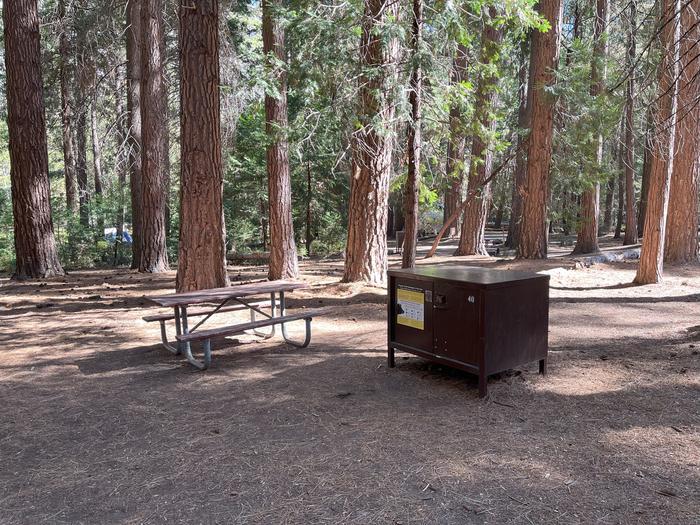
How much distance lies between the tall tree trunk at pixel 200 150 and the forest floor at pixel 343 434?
1789 millimetres

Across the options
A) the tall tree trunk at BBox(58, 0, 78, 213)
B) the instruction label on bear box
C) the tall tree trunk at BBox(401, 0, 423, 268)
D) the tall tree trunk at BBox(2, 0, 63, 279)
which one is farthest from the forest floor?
the tall tree trunk at BBox(58, 0, 78, 213)

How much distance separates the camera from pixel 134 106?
623 inches

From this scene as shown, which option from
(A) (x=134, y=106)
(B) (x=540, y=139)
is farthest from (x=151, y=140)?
(B) (x=540, y=139)

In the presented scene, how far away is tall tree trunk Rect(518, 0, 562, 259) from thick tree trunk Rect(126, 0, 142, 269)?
1004 cm

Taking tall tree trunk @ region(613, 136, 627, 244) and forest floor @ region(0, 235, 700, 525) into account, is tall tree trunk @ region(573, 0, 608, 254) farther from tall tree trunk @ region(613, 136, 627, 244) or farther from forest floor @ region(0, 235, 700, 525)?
forest floor @ region(0, 235, 700, 525)

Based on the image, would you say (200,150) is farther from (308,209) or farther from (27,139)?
(308,209)

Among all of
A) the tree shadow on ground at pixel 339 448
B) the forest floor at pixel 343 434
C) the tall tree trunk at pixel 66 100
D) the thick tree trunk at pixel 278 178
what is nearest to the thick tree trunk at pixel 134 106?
the tall tree trunk at pixel 66 100

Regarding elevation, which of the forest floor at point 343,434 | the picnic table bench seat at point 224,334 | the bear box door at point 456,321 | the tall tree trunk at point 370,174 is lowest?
the forest floor at point 343,434

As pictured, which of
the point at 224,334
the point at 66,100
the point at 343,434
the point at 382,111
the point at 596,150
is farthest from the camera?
the point at 66,100

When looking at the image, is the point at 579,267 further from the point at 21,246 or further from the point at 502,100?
the point at 502,100

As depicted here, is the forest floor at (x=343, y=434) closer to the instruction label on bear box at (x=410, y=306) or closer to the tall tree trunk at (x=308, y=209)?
the instruction label on bear box at (x=410, y=306)

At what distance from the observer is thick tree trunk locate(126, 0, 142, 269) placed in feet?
47.3

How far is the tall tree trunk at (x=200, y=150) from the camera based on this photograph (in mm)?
8328

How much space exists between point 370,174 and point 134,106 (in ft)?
29.9
